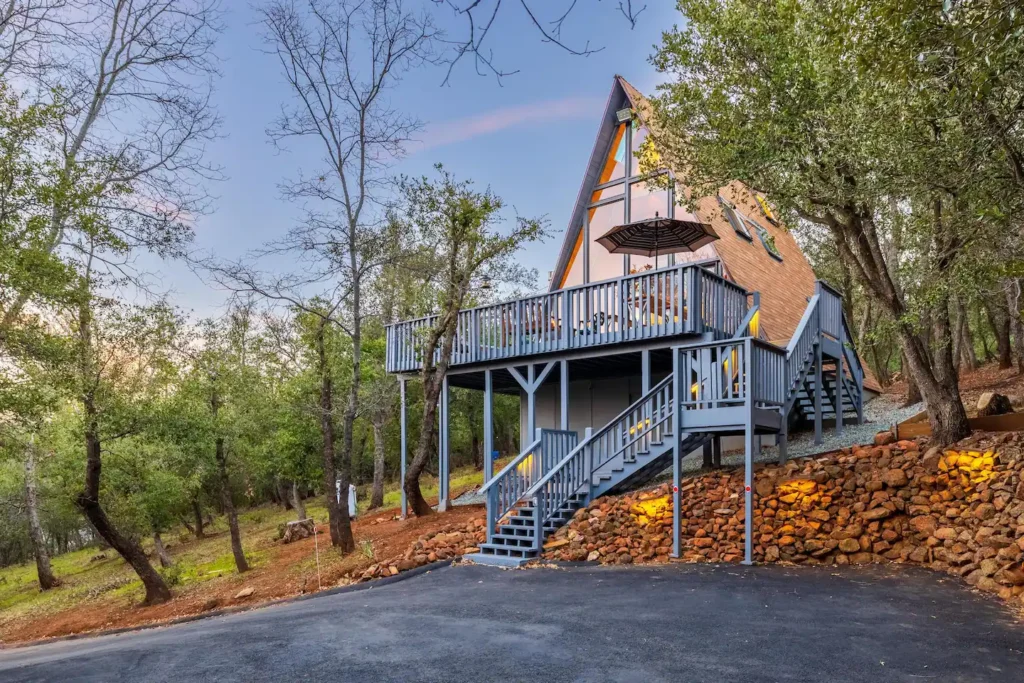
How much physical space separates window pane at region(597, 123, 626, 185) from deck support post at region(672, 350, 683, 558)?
781 centimetres

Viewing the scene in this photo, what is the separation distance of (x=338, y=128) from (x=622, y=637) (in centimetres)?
1299

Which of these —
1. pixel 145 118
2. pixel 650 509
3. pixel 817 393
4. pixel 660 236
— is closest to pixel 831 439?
pixel 817 393

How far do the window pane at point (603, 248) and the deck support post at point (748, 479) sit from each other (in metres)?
7.10

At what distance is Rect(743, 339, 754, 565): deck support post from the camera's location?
31.2ft

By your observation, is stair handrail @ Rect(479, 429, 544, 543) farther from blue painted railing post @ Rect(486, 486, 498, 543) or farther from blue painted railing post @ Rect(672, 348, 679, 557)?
blue painted railing post @ Rect(672, 348, 679, 557)

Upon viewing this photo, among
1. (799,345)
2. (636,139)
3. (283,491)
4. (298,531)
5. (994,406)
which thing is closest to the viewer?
(994,406)

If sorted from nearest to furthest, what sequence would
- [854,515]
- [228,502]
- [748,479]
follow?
[854,515]
[748,479]
[228,502]

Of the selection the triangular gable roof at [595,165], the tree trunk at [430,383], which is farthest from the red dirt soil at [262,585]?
the triangular gable roof at [595,165]

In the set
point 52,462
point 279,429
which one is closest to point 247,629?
point 52,462

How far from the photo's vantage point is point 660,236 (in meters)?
13.6

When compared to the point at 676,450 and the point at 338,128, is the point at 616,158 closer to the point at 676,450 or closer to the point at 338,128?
the point at 338,128

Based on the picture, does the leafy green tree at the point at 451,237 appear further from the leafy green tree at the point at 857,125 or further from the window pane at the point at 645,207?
the leafy green tree at the point at 857,125

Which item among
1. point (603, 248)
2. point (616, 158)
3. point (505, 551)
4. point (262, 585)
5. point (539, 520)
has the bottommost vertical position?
point (262, 585)

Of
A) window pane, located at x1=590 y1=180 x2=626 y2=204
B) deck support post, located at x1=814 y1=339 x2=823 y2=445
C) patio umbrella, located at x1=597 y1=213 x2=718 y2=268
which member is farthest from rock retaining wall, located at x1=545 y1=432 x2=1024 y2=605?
window pane, located at x1=590 y1=180 x2=626 y2=204
